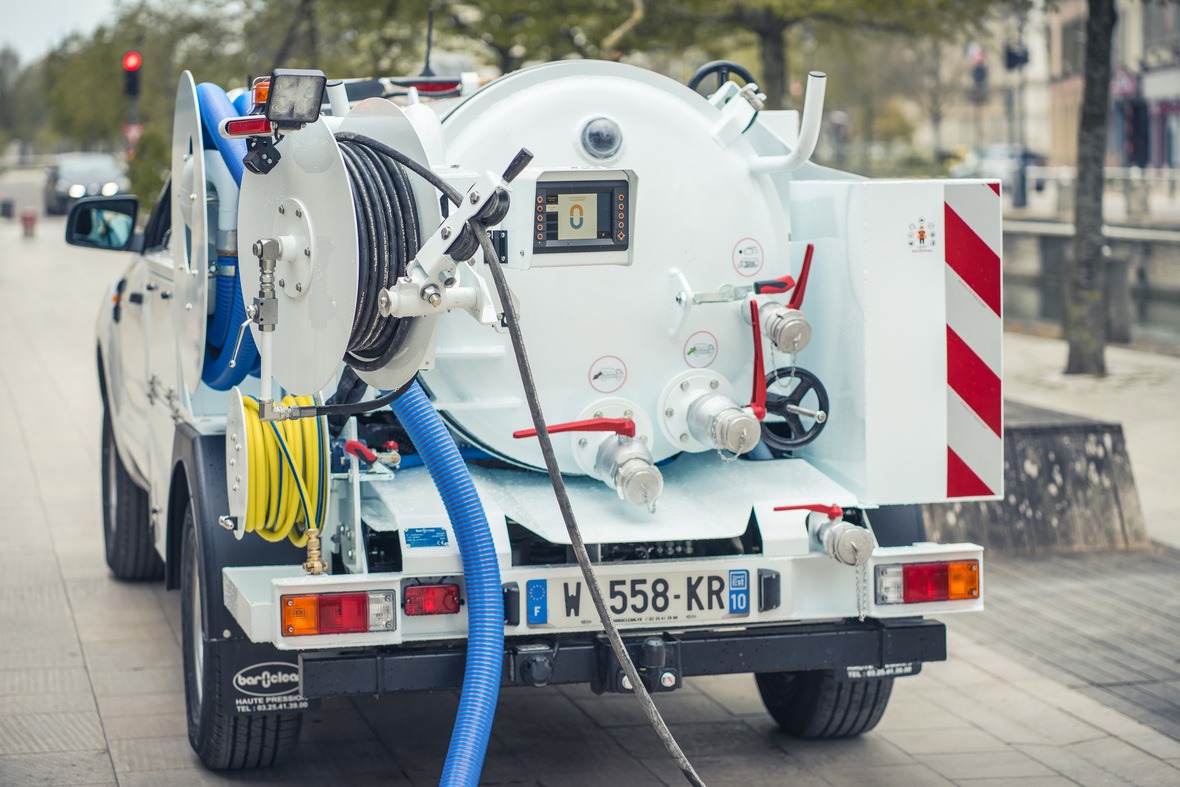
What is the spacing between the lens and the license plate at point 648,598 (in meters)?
4.74

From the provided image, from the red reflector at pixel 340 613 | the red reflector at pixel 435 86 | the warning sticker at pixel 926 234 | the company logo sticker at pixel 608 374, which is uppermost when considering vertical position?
the red reflector at pixel 435 86

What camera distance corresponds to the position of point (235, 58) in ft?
88.6

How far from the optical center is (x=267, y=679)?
4.95 meters

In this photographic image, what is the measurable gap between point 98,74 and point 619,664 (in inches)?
2211

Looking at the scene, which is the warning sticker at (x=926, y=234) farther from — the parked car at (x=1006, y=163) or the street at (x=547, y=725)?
the parked car at (x=1006, y=163)

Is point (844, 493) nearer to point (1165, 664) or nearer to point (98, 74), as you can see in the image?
point (1165, 664)

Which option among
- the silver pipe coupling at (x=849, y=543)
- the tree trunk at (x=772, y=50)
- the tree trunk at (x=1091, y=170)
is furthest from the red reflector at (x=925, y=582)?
the tree trunk at (x=772, y=50)

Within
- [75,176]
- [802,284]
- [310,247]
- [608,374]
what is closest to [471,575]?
[608,374]

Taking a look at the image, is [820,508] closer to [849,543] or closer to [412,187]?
[849,543]

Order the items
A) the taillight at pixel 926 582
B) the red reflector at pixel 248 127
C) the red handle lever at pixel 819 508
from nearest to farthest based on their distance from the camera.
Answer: the red reflector at pixel 248 127 → the red handle lever at pixel 819 508 → the taillight at pixel 926 582

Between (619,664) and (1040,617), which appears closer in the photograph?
(619,664)

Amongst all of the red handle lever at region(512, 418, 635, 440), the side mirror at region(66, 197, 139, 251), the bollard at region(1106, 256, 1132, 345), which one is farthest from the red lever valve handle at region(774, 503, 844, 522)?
the bollard at region(1106, 256, 1132, 345)

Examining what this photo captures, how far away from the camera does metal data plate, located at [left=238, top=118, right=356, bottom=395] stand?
13.7 ft

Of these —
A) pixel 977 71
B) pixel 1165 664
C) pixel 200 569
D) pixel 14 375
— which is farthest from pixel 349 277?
pixel 977 71
